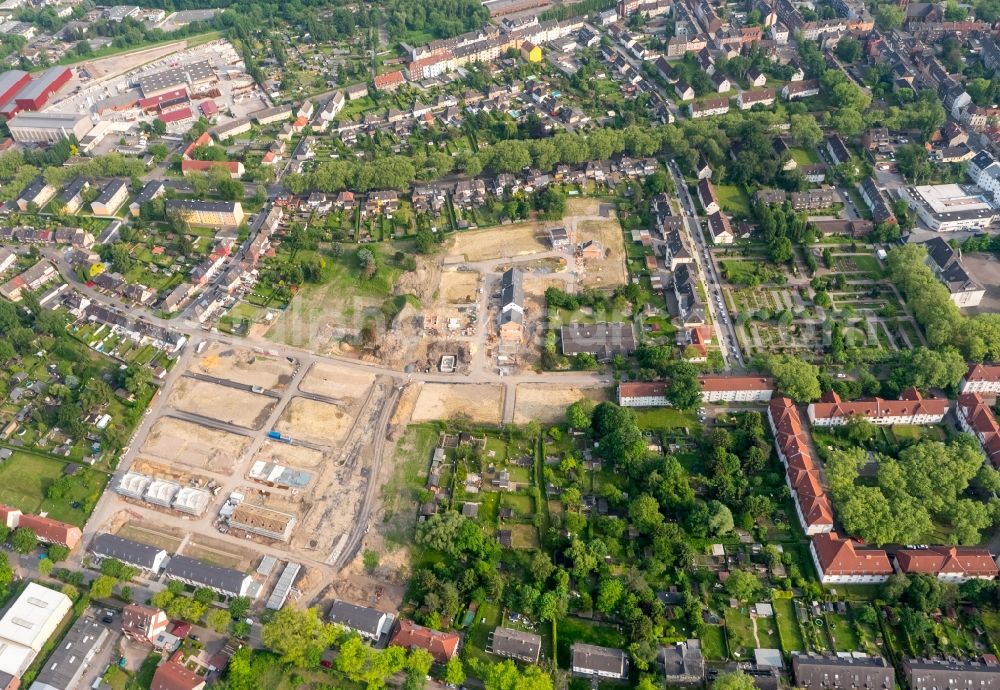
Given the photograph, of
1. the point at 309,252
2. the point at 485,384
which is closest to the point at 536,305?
the point at 485,384

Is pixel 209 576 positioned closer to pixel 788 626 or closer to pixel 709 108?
pixel 788 626

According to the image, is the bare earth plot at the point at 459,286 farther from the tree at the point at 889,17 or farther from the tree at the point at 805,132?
the tree at the point at 889,17

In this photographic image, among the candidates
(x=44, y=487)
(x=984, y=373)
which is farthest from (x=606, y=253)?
(x=44, y=487)

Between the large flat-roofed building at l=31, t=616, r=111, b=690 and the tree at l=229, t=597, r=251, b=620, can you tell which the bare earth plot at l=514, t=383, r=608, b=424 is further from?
the large flat-roofed building at l=31, t=616, r=111, b=690

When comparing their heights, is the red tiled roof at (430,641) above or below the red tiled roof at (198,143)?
below

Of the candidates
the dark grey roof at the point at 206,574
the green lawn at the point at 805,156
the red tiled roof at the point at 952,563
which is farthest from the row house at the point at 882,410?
the dark grey roof at the point at 206,574

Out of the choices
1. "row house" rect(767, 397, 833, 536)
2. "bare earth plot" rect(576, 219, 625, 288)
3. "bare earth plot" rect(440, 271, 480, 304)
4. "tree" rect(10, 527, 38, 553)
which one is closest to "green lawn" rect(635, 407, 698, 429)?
"row house" rect(767, 397, 833, 536)
